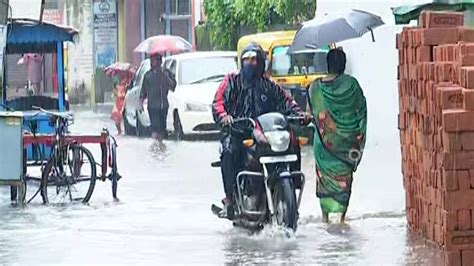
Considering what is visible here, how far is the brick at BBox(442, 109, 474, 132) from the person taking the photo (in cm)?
891

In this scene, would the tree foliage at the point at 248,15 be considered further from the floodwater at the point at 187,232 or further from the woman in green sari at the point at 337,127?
the woman in green sari at the point at 337,127

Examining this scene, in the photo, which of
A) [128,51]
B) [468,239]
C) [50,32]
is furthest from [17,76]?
[468,239]

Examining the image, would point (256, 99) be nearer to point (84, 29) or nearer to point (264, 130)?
point (264, 130)

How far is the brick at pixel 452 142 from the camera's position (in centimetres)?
911

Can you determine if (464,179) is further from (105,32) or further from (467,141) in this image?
(105,32)

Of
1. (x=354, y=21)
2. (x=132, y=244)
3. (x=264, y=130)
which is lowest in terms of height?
(x=132, y=244)

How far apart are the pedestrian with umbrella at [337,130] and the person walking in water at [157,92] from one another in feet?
40.8

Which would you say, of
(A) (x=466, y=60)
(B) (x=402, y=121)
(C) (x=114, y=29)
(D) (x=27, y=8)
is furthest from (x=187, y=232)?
(D) (x=27, y=8)

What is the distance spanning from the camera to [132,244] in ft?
36.7

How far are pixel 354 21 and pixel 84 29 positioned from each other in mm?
33049

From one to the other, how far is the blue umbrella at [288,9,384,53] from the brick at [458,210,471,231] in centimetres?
507

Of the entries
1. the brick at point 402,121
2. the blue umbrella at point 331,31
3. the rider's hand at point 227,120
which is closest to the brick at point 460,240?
the brick at point 402,121

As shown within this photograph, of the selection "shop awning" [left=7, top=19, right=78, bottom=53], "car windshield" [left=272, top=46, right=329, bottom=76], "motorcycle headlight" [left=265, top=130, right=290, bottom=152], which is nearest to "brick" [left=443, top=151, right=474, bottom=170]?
"motorcycle headlight" [left=265, top=130, right=290, bottom=152]

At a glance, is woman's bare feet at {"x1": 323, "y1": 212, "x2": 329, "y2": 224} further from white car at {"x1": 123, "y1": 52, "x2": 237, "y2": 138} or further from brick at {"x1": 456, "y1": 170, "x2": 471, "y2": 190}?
white car at {"x1": 123, "y1": 52, "x2": 237, "y2": 138}
